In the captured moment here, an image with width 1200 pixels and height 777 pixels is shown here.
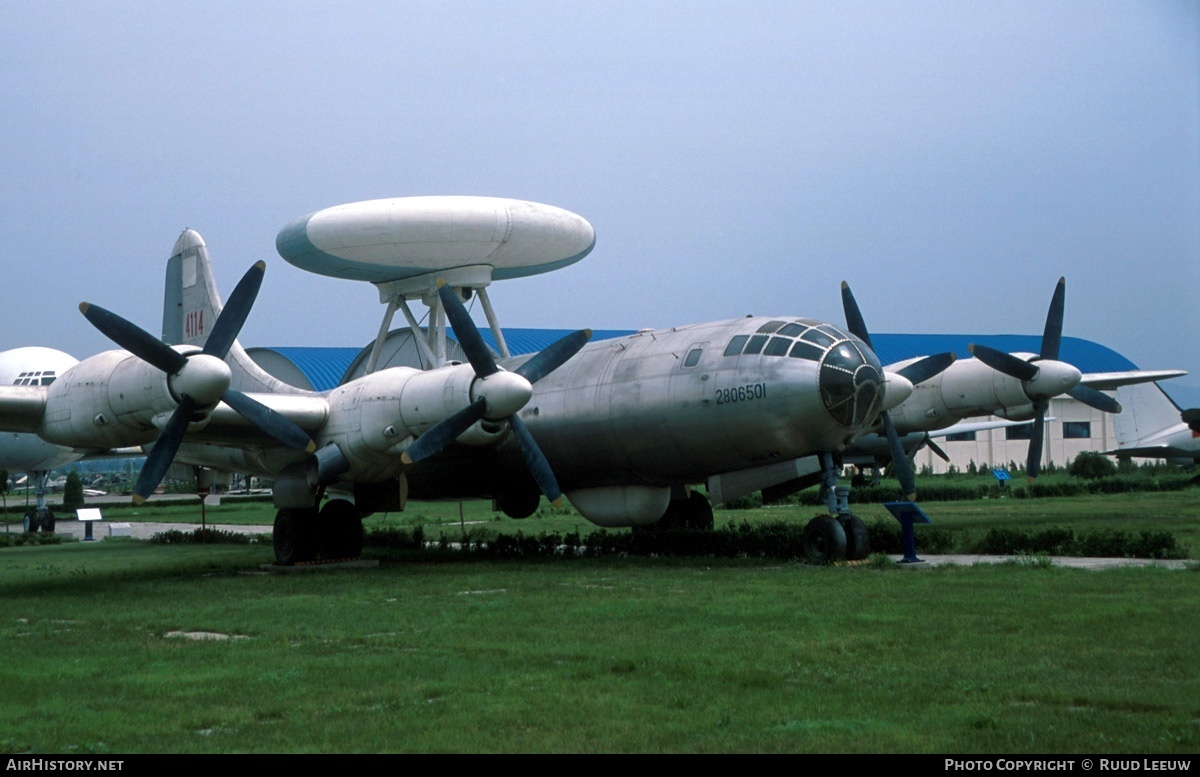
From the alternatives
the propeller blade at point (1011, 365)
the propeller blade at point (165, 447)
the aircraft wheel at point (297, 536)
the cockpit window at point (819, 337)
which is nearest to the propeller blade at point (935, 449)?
the propeller blade at point (1011, 365)

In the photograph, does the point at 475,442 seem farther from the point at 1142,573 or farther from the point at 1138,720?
the point at 1138,720

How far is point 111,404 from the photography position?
18484 millimetres

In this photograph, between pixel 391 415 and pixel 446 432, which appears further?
pixel 391 415

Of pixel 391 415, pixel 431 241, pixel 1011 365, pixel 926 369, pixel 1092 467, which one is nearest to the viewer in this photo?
pixel 391 415

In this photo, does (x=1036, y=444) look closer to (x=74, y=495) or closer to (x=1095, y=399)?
(x=1095, y=399)

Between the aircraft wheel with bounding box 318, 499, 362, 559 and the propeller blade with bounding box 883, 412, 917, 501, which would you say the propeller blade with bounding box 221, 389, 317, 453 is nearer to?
the aircraft wheel with bounding box 318, 499, 362, 559

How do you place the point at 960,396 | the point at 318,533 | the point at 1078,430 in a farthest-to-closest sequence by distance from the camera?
1. the point at 1078,430
2. the point at 960,396
3. the point at 318,533

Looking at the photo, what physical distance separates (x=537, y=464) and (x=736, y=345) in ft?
13.6

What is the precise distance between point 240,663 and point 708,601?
6275 millimetres

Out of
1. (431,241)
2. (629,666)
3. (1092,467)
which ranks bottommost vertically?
(629,666)

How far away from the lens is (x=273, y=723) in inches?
331

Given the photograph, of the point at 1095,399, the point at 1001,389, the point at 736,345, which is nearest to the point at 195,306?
the point at 736,345

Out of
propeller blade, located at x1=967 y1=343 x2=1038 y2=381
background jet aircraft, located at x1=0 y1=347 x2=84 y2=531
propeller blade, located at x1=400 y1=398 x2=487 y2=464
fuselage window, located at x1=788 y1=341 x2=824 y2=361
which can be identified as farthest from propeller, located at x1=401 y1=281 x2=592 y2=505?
background jet aircraft, located at x1=0 y1=347 x2=84 y2=531
